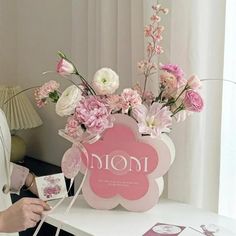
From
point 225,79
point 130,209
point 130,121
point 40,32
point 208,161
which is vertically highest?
point 40,32

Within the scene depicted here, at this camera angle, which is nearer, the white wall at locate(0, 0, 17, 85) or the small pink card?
the small pink card

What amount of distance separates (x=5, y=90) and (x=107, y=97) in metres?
0.97

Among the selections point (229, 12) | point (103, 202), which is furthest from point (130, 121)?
point (229, 12)

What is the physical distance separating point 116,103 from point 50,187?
1.07ft

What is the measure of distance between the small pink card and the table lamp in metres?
0.77

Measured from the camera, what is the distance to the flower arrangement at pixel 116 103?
121cm

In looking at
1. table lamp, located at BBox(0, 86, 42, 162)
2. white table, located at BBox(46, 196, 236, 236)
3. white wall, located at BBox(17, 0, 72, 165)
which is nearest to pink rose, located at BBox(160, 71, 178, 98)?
white table, located at BBox(46, 196, 236, 236)

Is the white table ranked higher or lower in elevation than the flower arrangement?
lower

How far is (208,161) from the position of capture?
1441 mm

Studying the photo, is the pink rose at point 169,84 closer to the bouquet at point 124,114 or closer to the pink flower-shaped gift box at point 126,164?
the bouquet at point 124,114

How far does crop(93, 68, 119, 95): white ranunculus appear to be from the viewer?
4.02 ft

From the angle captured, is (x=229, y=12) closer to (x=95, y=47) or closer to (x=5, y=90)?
(x=95, y=47)

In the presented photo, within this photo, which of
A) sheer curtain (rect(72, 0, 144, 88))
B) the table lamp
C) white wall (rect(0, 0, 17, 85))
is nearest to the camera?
sheer curtain (rect(72, 0, 144, 88))

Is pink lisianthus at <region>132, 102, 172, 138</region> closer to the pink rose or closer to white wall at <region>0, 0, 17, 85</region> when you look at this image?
the pink rose
